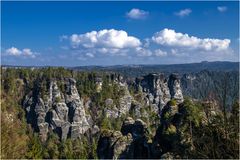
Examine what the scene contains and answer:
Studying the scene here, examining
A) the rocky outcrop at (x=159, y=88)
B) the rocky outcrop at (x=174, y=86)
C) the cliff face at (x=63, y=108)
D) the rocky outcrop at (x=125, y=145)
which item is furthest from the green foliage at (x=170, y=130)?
the rocky outcrop at (x=174, y=86)

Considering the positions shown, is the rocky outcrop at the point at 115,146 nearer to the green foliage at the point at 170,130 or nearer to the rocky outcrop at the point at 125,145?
the rocky outcrop at the point at 125,145

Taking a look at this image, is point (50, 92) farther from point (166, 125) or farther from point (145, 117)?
point (166, 125)

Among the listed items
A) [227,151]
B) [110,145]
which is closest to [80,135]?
[110,145]

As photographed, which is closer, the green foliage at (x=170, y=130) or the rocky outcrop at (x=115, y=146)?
the green foliage at (x=170, y=130)

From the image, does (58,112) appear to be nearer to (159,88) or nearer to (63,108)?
(63,108)

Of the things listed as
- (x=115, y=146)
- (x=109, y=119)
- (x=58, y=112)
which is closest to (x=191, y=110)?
(x=115, y=146)

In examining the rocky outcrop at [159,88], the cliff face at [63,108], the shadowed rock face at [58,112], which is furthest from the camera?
the rocky outcrop at [159,88]

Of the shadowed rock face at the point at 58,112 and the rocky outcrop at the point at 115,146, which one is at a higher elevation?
the rocky outcrop at the point at 115,146

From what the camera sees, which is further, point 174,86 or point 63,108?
point 174,86
